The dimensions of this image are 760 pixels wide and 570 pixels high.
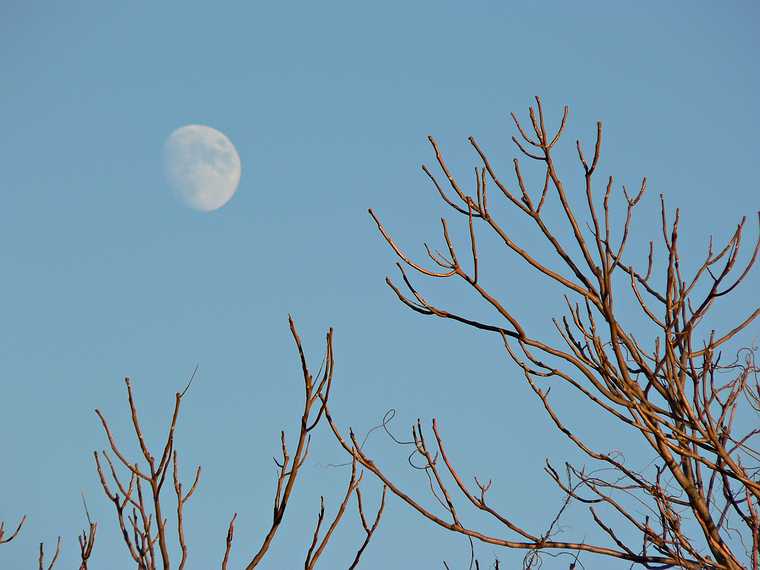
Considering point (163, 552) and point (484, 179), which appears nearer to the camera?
point (163, 552)

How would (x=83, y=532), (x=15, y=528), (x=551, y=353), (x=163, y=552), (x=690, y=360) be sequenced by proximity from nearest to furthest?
(x=163, y=552)
(x=551, y=353)
(x=83, y=532)
(x=690, y=360)
(x=15, y=528)

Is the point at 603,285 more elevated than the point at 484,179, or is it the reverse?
the point at 484,179

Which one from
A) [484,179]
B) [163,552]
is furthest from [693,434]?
[163,552]

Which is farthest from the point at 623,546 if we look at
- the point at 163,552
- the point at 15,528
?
the point at 15,528

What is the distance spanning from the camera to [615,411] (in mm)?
1985

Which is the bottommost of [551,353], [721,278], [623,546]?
[623,546]

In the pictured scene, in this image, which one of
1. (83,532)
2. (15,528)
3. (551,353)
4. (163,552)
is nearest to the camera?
(163,552)

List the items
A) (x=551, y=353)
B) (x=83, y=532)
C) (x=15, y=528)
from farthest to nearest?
(x=15, y=528) < (x=83, y=532) < (x=551, y=353)

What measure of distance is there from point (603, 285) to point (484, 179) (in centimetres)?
48

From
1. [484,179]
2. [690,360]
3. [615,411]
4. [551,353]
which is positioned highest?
[484,179]

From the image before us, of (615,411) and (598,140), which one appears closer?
(615,411)

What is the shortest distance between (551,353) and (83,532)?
142 cm

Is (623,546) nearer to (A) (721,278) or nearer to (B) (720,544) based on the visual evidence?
(B) (720,544)

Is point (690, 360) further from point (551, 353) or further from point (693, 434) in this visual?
point (551, 353)
